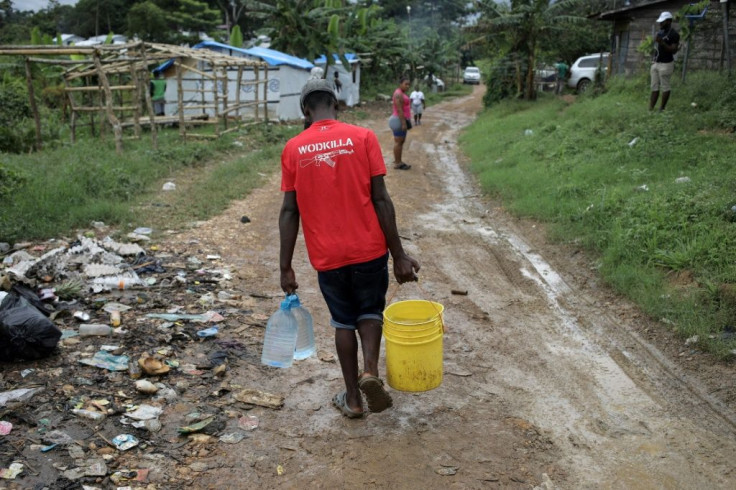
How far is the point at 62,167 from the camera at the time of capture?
9766 millimetres

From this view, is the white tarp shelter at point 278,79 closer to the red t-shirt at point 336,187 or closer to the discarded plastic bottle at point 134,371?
the discarded plastic bottle at point 134,371

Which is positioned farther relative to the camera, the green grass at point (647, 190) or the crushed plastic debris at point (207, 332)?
the green grass at point (647, 190)

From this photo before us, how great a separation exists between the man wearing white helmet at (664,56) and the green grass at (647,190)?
1.34ft

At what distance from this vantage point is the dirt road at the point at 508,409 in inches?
123

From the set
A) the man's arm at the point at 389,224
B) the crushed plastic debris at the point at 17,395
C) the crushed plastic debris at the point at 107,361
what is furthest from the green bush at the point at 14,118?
the man's arm at the point at 389,224

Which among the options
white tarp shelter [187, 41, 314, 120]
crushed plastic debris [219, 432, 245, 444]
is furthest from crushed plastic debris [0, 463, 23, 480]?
white tarp shelter [187, 41, 314, 120]

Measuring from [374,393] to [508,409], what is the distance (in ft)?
3.05

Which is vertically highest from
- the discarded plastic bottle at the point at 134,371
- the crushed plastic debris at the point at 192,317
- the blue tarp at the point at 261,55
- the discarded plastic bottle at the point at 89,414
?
the blue tarp at the point at 261,55

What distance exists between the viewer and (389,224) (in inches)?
132

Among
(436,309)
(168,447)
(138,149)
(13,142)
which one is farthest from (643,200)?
(13,142)

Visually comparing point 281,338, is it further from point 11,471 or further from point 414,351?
point 11,471

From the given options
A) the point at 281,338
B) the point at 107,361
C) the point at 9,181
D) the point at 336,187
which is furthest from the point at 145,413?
the point at 9,181

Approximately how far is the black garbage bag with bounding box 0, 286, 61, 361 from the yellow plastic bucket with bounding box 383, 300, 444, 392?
222cm

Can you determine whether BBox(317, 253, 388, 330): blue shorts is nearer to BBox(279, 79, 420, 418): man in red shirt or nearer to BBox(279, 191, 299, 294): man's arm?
BBox(279, 79, 420, 418): man in red shirt
